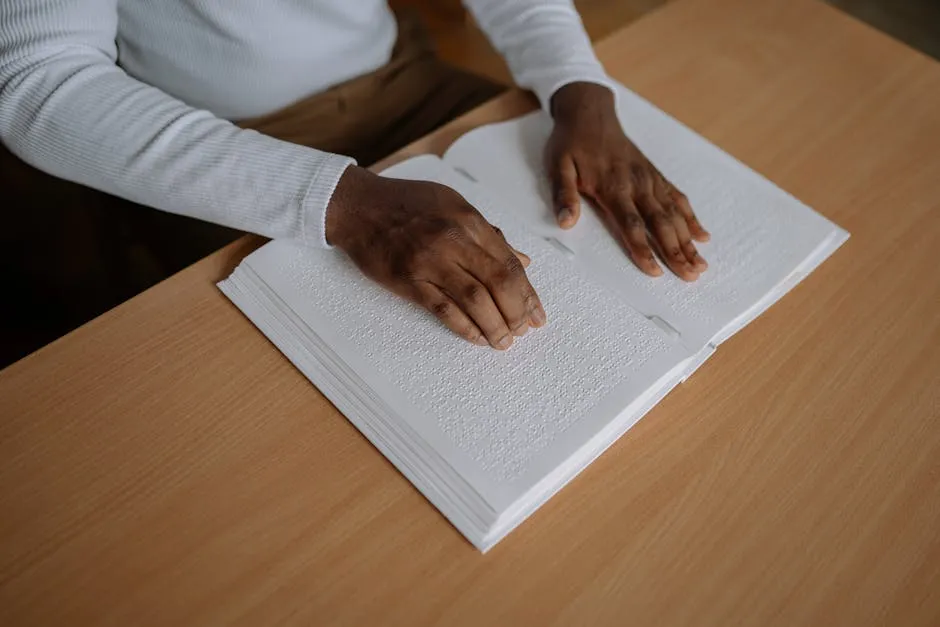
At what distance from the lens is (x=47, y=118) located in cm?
73

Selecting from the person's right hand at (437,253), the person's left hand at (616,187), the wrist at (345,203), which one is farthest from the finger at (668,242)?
the wrist at (345,203)

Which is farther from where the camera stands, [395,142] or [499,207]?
[395,142]

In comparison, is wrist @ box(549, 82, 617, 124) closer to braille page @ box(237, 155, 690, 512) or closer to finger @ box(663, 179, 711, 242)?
finger @ box(663, 179, 711, 242)

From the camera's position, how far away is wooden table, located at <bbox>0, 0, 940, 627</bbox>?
21.5 inches

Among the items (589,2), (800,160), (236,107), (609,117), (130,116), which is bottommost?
(589,2)

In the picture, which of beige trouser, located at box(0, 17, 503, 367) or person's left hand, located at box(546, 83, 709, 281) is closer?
person's left hand, located at box(546, 83, 709, 281)

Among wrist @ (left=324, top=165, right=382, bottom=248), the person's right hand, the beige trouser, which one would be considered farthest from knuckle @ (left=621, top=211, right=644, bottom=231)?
the beige trouser

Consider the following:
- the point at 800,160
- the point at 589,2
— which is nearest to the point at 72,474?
the point at 800,160

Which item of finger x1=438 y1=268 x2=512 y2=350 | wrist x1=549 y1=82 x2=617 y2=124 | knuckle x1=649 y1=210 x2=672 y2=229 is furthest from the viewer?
wrist x1=549 y1=82 x2=617 y2=124

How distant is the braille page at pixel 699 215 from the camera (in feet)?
2.35

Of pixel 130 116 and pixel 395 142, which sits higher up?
pixel 130 116

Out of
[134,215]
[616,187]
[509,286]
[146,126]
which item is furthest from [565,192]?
[134,215]

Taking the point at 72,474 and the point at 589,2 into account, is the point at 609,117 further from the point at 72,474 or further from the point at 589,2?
the point at 589,2

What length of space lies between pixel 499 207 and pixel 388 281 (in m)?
0.16
